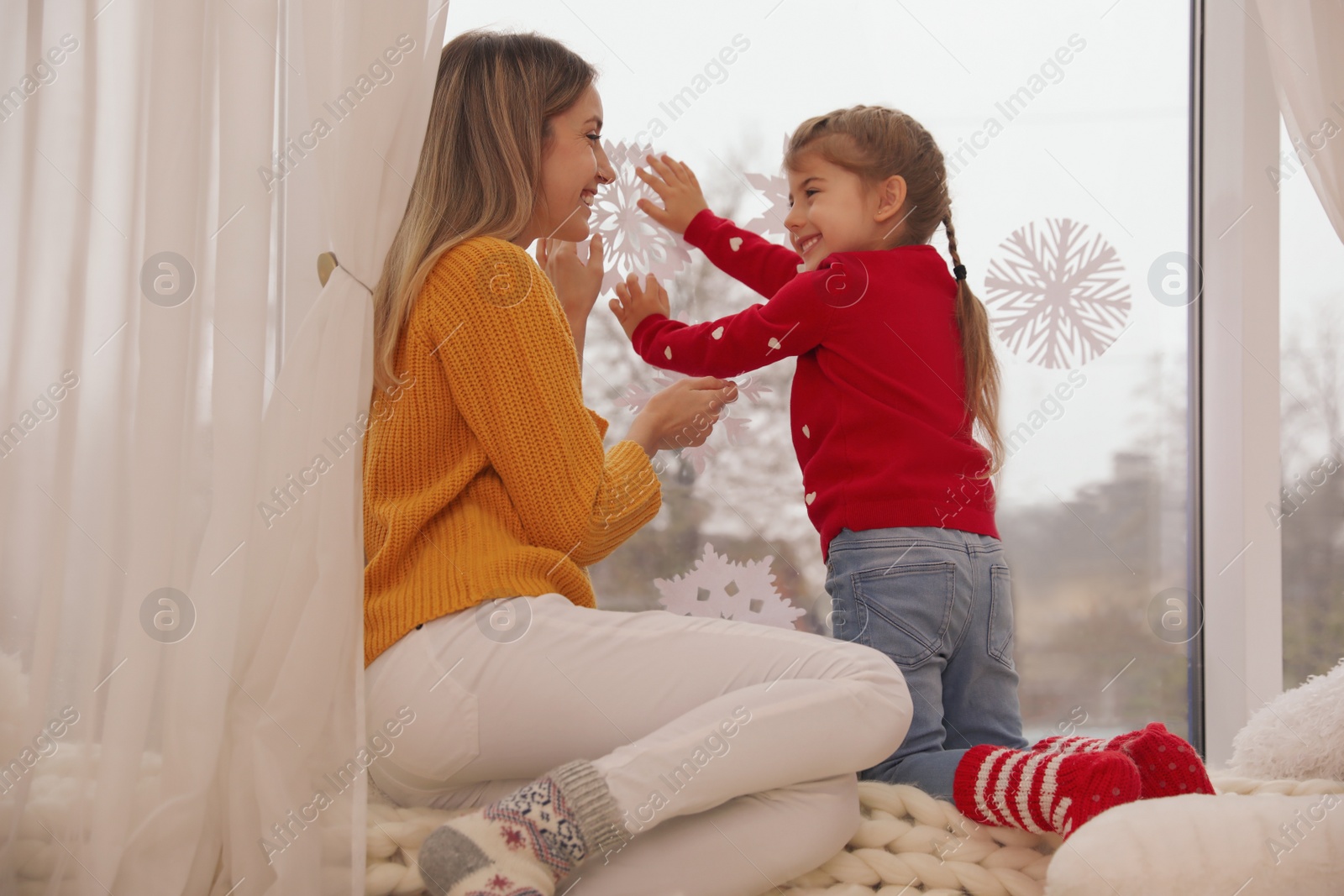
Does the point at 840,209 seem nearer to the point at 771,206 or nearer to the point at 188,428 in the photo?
the point at 771,206

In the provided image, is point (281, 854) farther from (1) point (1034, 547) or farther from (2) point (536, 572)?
(1) point (1034, 547)

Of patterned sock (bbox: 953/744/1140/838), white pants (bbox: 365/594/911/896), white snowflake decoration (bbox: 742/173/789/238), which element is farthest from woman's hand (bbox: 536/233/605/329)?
patterned sock (bbox: 953/744/1140/838)

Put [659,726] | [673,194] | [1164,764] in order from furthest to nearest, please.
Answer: [673,194]
[1164,764]
[659,726]

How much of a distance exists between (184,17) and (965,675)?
1.18 meters

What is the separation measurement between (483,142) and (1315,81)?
1129 millimetres

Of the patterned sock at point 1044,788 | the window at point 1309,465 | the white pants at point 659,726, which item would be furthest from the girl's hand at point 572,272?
the window at point 1309,465

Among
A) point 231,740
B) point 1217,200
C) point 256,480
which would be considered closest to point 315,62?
point 256,480

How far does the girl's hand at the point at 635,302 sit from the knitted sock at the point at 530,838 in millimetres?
736

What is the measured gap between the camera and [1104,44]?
166 centimetres

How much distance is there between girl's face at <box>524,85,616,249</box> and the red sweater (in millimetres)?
240

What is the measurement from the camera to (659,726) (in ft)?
3.31

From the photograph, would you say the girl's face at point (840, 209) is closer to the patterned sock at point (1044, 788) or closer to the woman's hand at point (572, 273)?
the woman's hand at point (572, 273)

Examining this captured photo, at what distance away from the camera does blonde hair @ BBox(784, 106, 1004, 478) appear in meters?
1.41

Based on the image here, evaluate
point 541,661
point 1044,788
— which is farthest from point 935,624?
point 541,661
